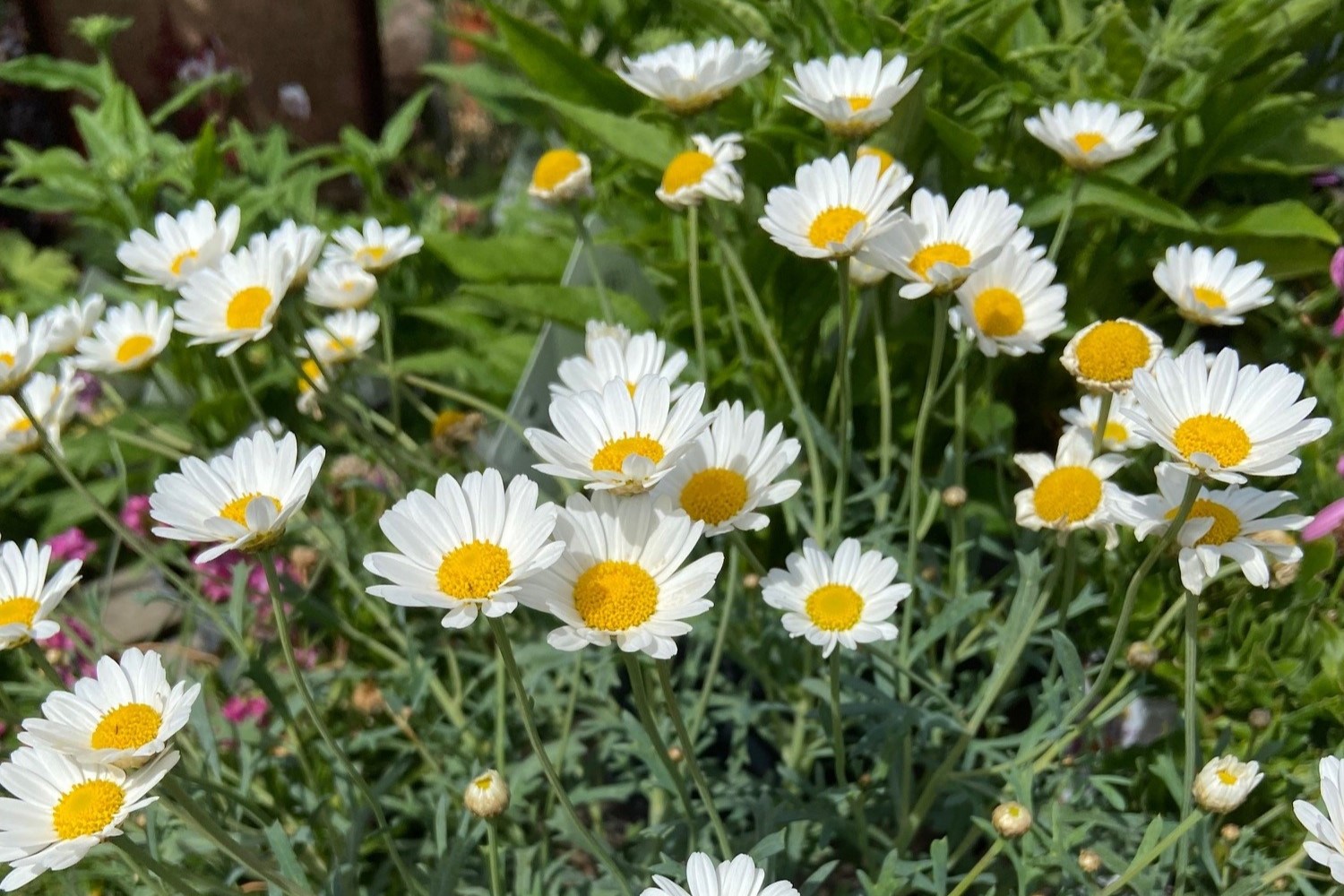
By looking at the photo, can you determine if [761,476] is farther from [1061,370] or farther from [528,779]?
[1061,370]

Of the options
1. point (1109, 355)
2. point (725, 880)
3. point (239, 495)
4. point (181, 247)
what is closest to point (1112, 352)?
point (1109, 355)

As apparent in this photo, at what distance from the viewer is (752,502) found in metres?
0.76

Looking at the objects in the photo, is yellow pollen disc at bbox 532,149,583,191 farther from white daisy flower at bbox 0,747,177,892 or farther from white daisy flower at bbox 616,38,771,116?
→ white daisy flower at bbox 0,747,177,892

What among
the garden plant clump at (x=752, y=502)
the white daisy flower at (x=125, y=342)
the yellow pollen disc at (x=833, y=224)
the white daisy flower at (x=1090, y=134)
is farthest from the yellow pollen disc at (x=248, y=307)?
the white daisy flower at (x=1090, y=134)

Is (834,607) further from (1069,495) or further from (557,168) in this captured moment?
(557,168)

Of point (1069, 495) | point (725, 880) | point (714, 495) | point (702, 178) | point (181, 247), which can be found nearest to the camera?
point (725, 880)

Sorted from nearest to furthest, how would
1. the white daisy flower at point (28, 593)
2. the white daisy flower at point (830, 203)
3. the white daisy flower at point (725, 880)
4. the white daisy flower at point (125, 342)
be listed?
1. the white daisy flower at point (725, 880)
2. the white daisy flower at point (28, 593)
3. the white daisy flower at point (830, 203)
4. the white daisy flower at point (125, 342)

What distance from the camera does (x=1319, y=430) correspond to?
681 millimetres

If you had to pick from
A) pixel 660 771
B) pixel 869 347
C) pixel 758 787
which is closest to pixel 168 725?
pixel 660 771

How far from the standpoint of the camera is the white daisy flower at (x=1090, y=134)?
0.99 m

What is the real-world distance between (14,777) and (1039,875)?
2.60 feet

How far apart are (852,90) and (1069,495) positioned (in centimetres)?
45

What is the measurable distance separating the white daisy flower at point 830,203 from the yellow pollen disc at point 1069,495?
0.25m

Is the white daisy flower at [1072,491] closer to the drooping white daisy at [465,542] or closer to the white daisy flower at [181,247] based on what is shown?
the drooping white daisy at [465,542]
